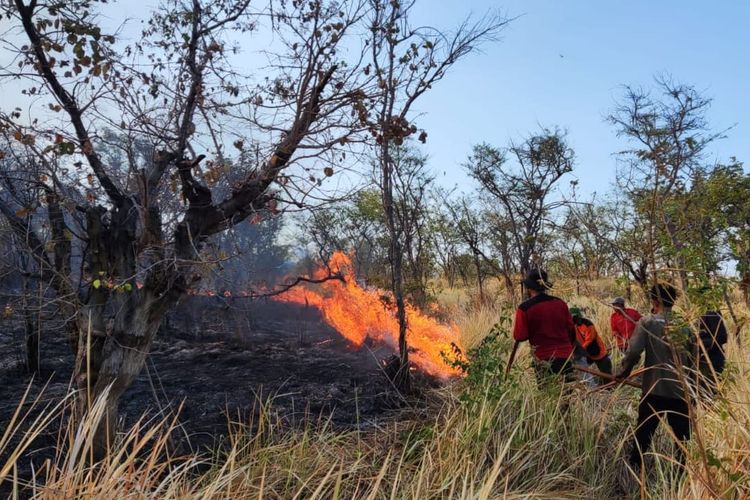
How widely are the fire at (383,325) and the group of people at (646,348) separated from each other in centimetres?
188

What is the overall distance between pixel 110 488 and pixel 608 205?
20.1m

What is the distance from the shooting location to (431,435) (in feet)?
14.7

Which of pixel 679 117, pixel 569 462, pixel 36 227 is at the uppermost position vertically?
pixel 679 117

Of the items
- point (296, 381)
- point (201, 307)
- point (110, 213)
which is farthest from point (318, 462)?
point (201, 307)

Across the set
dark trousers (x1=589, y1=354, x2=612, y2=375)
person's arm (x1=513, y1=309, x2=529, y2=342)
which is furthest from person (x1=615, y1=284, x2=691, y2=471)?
dark trousers (x1=589, y1=354, x2=612, y2=375)

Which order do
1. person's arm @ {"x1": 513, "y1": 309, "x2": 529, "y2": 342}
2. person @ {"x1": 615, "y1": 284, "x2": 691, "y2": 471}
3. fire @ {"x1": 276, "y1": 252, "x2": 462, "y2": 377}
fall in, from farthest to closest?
fire @ {"x1": 276, "y1": 252, "x2": 462, "y2": 377} < person's arm @ {"x1": 513, "y1": 309, "x2": 529, "y2": 342} < person @ {"x1": 615, "y1": 284, "x2": 691, "y2": 471}

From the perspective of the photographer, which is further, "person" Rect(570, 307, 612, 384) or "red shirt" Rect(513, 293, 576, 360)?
"person" Rect(570, 307, 612, 384)

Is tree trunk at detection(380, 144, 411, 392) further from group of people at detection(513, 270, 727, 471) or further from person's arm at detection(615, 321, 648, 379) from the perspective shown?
person's arm at detection(615, 321, 648, 379)

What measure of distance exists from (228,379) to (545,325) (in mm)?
5369

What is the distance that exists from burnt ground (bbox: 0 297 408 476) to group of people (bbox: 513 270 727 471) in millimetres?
2133

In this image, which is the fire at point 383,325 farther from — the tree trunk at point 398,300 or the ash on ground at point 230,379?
the tree trunk at point 398,300

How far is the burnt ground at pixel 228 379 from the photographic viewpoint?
649 centimetres

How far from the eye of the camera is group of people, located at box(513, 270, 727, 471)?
3.01 m

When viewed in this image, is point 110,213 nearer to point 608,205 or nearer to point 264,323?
point 264,323
